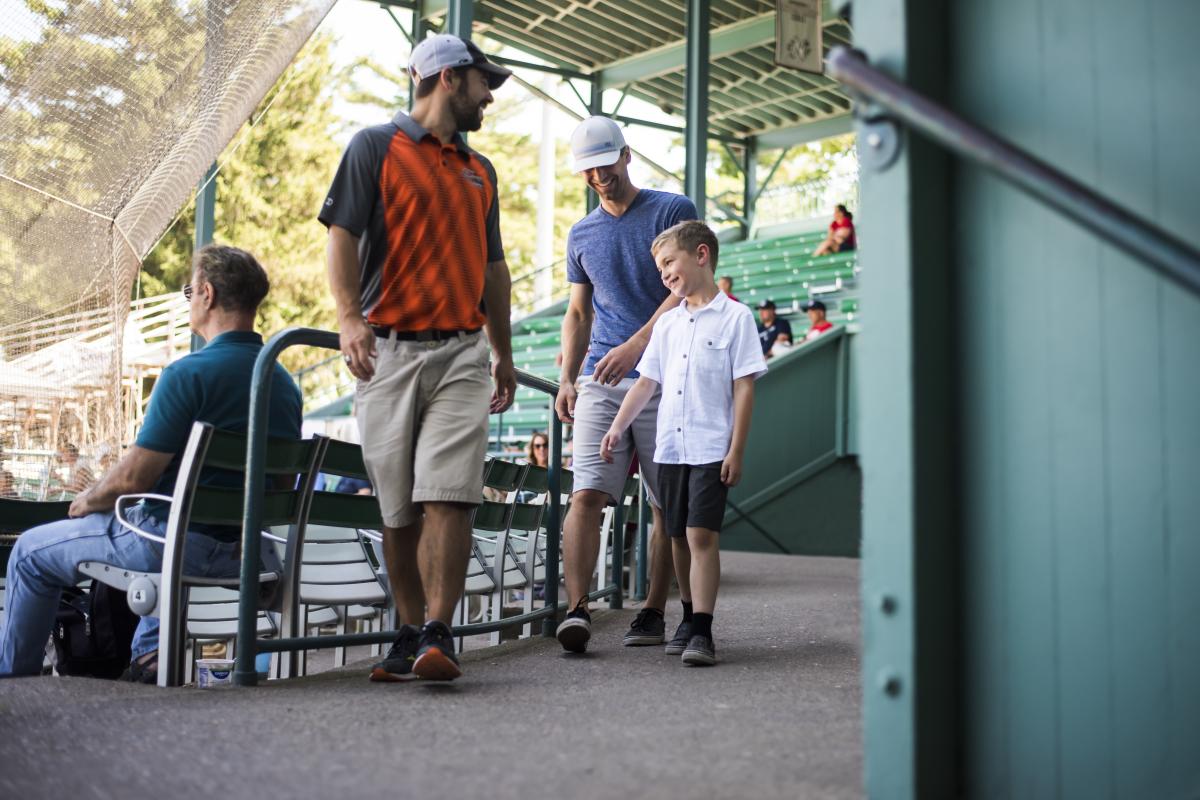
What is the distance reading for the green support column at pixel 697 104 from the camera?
1511 centimetres

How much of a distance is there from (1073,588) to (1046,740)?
27cm

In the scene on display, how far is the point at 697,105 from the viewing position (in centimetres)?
1538

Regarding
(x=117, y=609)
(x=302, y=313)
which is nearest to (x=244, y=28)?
(x=117, y=609)

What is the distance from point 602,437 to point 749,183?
22839 mm

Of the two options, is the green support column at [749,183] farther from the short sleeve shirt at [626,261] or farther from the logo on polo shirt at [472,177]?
the logo on polo shirt at [472,177]

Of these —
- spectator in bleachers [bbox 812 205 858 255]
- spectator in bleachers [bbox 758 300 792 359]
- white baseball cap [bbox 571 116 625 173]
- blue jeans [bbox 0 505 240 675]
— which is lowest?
blue jeans [bbox 0 505 240 675]

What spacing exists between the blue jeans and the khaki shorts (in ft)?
2.11

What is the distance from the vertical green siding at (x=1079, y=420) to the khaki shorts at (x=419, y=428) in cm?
177

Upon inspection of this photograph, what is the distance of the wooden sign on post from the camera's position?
13.6 metres

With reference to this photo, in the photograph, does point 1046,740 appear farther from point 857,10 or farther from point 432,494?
point 432,494

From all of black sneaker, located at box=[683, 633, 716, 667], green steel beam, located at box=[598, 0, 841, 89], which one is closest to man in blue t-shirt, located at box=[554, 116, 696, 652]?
black sneaker, located at box=[683, 633, 716, 667]

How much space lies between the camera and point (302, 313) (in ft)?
108

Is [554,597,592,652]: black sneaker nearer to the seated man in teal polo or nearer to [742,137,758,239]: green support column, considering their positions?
the seated man in teal polo

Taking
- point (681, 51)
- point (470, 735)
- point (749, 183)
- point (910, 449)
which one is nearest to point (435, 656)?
point (470, 735)
